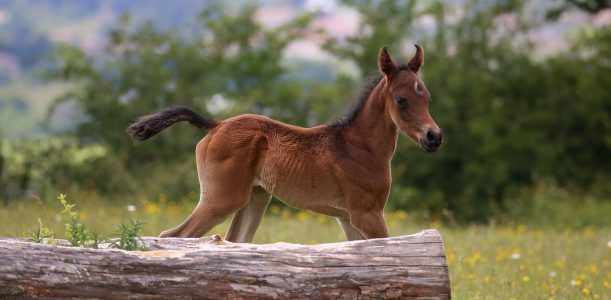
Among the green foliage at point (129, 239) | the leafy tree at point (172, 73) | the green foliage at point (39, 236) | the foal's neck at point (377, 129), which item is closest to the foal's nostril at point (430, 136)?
the foal's neck at point (377, 129)

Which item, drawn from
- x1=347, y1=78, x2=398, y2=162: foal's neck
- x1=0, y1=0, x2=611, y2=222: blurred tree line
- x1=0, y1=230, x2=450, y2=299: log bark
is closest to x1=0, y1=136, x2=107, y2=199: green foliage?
x1=0, y1=0, x2=611, y2=222: blurred tree line

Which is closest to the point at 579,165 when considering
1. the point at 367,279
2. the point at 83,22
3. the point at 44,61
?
the point at 44,61

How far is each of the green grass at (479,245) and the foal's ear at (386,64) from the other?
193cm

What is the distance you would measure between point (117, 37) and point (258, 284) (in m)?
16.0

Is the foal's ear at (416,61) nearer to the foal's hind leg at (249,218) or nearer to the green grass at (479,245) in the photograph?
the foal's hind leg at (249,218)

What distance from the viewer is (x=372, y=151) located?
246 inches

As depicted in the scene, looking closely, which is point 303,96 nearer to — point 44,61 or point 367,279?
point 44,61

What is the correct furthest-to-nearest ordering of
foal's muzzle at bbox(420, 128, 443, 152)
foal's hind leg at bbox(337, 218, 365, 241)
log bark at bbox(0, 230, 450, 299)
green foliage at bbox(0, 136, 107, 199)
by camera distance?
1. green foliage at bbox(0, 136, 107, 199)
2. foal's hind leg at bbox(337, 218, 365, 241)
3. foal's muzzle at bbox(420, 128, 443, 152)
4. log bark at bbox(0, 230, 450, 299)

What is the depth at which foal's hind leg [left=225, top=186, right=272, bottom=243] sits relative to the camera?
648 centimetres

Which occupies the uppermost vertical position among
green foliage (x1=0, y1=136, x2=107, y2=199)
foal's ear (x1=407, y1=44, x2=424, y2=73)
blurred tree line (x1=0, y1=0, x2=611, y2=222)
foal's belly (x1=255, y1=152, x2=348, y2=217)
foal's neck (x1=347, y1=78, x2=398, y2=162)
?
blurred tree line (x1=0, y1=0, x2=611, y2=222)

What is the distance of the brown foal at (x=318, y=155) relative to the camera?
237 inches

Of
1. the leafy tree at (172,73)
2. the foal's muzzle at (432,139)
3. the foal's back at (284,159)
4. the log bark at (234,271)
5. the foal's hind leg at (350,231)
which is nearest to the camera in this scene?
the log bark at (234,271)

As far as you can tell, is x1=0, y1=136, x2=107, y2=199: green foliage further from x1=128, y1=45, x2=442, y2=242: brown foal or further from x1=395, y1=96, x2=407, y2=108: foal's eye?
x1=395, y1=96, x2=407, y2=108: foal's eye

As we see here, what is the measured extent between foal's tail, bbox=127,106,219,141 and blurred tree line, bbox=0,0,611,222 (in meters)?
10.1
